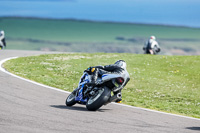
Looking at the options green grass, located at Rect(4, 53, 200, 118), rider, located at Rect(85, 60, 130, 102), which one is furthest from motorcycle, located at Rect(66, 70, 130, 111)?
green grass, located at Rect(4, 53, 200, 118)

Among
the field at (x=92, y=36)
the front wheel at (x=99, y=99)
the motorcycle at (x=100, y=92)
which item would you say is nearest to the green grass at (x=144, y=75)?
the motorcycle at (x=100, y=92)

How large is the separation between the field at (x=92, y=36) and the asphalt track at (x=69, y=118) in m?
93.0

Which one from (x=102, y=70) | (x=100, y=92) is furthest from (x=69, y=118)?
(x=102, y=70)

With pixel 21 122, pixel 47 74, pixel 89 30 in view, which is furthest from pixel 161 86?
pixel 89 30

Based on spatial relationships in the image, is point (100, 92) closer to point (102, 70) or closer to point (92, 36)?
point (102, 70)

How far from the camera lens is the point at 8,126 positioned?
9922mm

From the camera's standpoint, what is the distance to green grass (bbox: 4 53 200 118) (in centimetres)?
1658

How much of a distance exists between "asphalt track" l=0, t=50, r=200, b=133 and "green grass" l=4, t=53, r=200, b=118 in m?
2.15

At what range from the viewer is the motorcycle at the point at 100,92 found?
1256 centimetres

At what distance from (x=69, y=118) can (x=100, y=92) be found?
5.35 ft

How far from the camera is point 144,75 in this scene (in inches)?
856

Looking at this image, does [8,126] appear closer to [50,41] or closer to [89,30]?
[50,41]

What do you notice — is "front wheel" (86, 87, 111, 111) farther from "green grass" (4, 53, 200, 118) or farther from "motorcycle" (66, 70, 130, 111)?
"green grass" (4, 53, 200, 118)

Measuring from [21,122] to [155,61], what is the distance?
16319 mm
